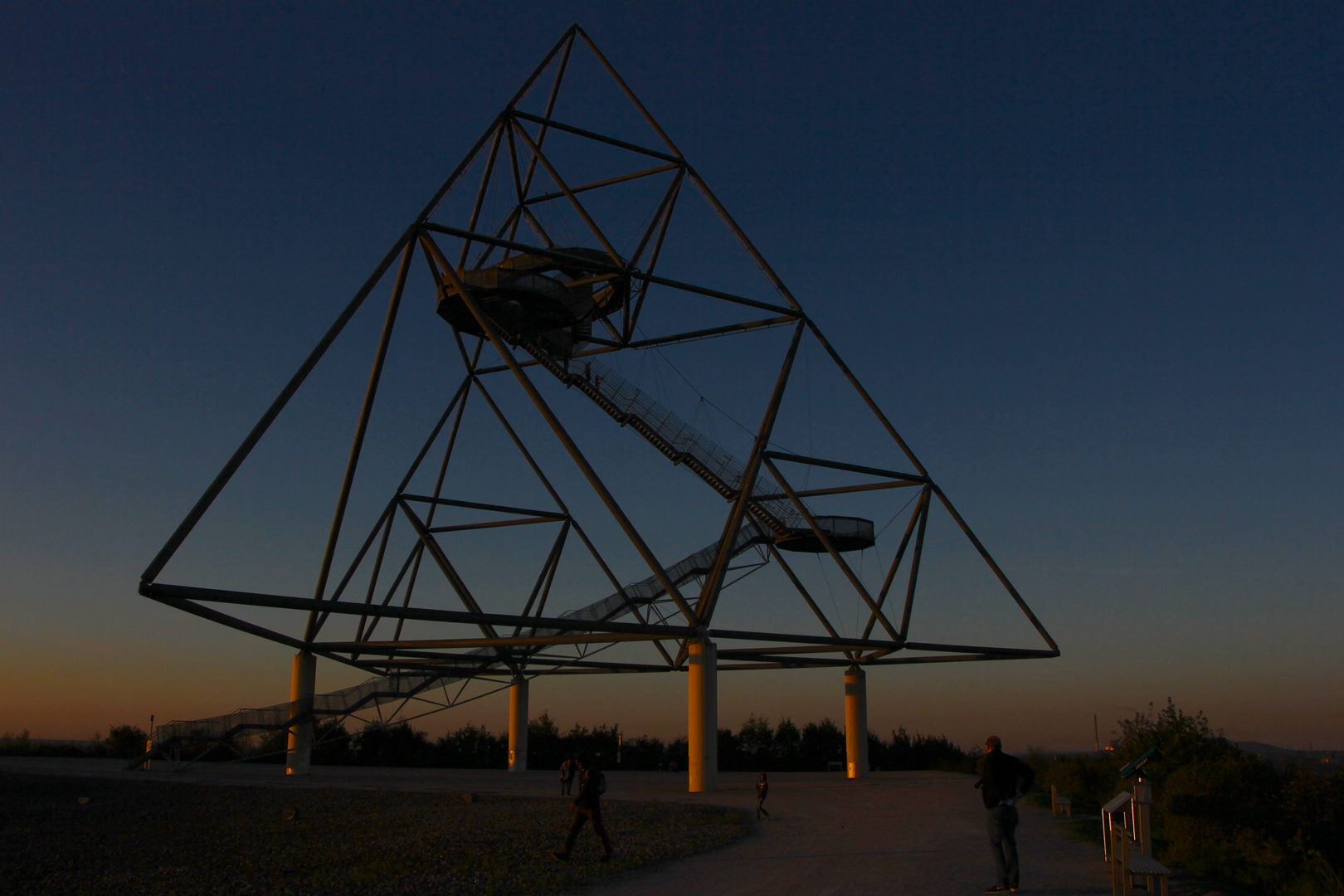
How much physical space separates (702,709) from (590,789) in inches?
447

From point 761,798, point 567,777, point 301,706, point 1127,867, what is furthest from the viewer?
point 301,706

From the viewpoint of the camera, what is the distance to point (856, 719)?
34812 mm

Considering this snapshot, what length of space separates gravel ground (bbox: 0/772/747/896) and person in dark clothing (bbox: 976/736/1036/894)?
4153mm

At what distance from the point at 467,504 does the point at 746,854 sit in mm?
20126

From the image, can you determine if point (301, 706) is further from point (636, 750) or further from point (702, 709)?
point (636, 750)

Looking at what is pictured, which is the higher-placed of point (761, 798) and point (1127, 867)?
point (1127, 867)

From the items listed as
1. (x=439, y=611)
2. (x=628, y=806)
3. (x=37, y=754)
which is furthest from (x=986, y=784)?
(x=37, y=754)

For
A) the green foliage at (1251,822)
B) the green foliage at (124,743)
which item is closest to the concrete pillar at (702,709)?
the green foliage at (1251,822)

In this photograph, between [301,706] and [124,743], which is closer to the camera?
[301,706]

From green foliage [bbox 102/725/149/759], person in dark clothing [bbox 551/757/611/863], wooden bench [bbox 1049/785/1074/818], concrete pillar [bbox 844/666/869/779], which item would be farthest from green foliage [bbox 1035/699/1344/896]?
green foliage [bbox 102/725/149/759]

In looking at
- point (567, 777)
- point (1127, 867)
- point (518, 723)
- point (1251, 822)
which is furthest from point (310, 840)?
point (518, 723)

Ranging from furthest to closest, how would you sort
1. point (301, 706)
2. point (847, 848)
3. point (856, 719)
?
1. point (856, 719)
2. point (301, 706)
3. point (847, 848)

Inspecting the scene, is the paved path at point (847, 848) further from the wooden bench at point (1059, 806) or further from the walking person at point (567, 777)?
the walking person at point (567, 777)

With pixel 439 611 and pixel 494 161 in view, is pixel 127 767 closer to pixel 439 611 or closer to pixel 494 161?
pixel 439 611
